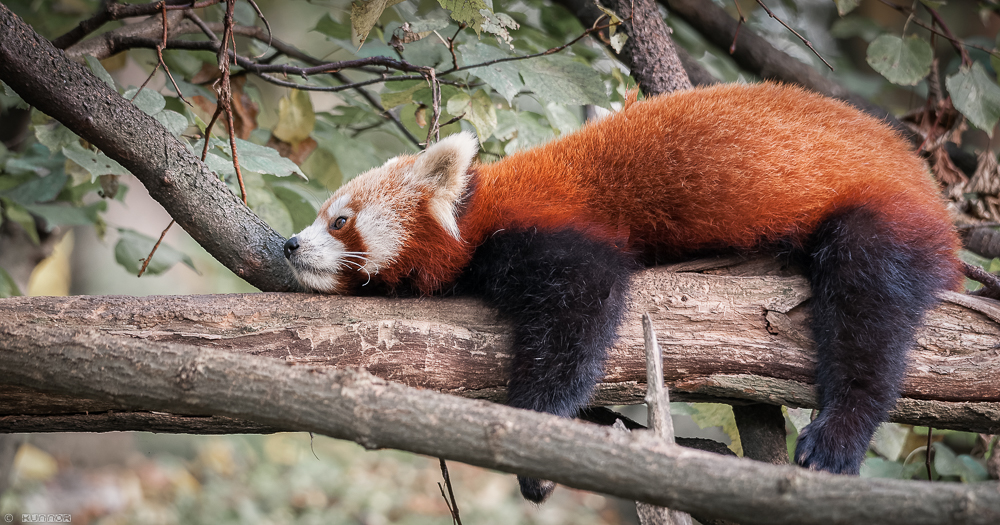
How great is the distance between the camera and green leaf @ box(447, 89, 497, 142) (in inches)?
100

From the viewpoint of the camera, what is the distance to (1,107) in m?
3.37

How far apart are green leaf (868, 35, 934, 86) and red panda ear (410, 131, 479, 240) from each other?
1.94 meters

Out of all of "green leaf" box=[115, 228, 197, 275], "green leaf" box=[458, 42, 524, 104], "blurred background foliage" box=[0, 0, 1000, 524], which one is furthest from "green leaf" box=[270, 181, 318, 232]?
"green leaf" box=[458, 42, 524, 104]

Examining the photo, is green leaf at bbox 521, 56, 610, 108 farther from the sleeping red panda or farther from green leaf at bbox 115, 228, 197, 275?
green leaf at bbox 115, 228, 197, 275

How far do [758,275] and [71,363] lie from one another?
209cm

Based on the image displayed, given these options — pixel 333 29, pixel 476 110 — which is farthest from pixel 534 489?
pixel 333 29

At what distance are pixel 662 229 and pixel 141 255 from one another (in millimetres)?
2311

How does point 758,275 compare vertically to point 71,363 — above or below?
below

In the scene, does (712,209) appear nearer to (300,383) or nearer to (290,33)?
(300,383)

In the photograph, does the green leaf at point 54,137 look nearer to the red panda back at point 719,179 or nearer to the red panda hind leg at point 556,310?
the red panda back at point 719,179

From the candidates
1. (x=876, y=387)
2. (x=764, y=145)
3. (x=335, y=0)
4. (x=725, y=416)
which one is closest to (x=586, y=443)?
(x=876, y=387)

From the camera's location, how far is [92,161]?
219 cm

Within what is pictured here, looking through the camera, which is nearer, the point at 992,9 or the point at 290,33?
the point at 992,9

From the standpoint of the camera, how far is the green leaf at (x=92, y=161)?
2158mm
